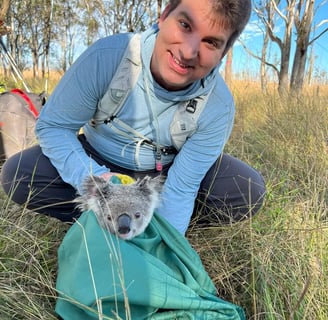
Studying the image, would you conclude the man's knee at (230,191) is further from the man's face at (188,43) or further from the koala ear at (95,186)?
the koala ear at (95,186)

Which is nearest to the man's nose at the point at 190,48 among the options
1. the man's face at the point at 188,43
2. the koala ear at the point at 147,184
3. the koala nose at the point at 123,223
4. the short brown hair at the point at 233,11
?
the man's face at the point at 188,43

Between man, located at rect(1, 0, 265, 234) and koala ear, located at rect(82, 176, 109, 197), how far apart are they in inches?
5.2

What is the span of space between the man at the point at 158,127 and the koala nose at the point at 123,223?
0.81ft

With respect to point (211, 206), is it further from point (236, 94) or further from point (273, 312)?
point (236, 94)

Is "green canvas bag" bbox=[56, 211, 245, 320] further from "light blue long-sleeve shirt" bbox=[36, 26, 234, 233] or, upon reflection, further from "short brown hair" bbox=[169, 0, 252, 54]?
"short brown hair" bbox=[169, 0, 252, 54]

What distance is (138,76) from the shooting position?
140cm

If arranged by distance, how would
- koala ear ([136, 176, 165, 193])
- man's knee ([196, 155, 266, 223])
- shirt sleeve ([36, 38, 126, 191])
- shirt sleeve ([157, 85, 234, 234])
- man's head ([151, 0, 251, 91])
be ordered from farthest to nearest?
man's knee ([196, 155, 266, 223])
shirt sleeve ([157, 85, 234, 234])
shirt sleeve ([36, 38, 126, 191])
man's head ([151, 0, 251, 91])
koala ear ([136, 176, 165, 193])

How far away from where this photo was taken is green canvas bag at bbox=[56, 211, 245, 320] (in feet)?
3.26

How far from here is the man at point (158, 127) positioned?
1.28 m

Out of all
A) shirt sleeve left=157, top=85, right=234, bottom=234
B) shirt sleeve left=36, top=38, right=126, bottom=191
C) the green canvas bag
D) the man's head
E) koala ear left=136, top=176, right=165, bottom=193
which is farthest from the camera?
shirt sleeve left=157, top=85, right=234, bottom=234

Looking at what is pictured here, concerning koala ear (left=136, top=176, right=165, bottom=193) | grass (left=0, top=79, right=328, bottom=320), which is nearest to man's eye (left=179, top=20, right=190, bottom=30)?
koala ear (left=136, top=176, right=165, bottom=193)

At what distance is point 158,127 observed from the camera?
1.47 meters

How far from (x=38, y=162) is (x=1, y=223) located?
293 millimetres

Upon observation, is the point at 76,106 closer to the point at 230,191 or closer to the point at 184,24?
the point at 184,24
